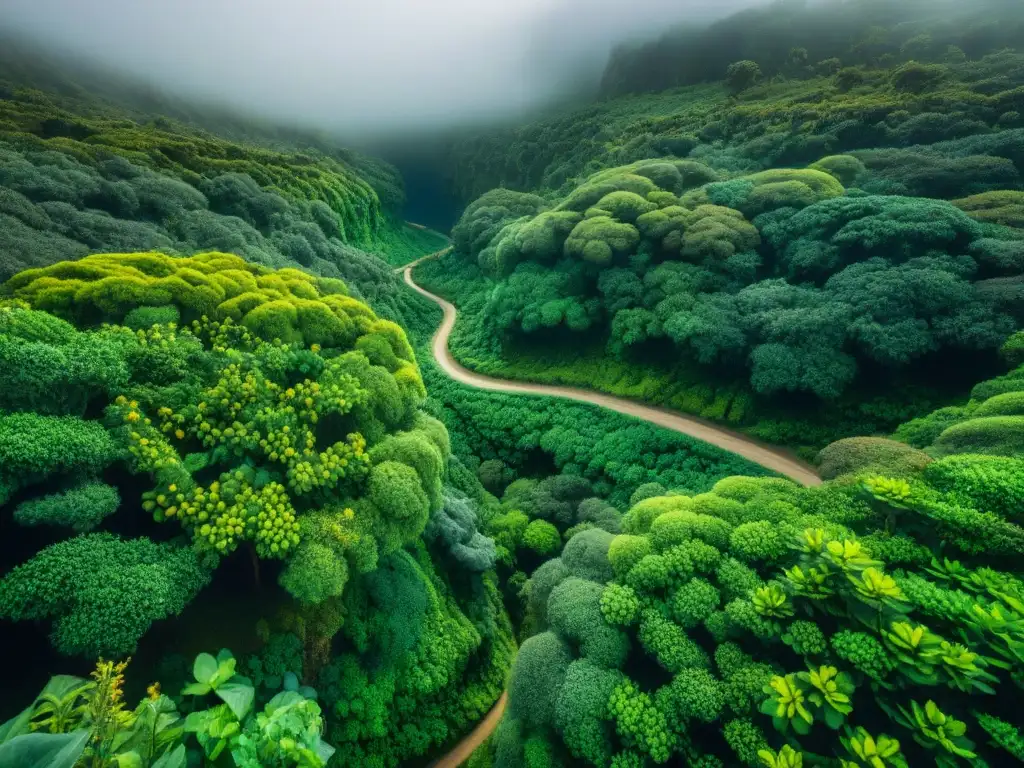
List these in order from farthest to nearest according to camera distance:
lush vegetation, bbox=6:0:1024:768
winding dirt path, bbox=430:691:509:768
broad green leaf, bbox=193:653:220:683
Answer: winding dirt path, bbox=430:691:509:768, lush vegetation, bbox=6:0:1024:768, broad green leaf, bbox=193:653:220:683

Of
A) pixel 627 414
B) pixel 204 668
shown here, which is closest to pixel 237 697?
pixel 204 668

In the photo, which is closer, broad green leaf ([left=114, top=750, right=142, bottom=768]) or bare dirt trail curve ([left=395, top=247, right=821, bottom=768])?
broad green leaf ([left=114, top=750, right=142, bottom=768])

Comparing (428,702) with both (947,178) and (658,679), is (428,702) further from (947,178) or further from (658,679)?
(947,178)

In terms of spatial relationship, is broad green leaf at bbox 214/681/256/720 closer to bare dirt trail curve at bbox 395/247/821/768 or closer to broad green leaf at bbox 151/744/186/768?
broad green leaf at bbox 151/744/186/768

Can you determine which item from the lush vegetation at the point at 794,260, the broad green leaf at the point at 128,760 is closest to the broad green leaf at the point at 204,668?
the broad green leaf at the point at 128,760

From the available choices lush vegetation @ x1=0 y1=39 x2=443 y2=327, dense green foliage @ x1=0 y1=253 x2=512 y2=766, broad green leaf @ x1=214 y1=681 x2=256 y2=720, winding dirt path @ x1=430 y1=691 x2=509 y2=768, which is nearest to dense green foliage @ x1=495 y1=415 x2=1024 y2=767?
Answer: winding dirt path @ x1=430 y1=691 x2=509 y2=768

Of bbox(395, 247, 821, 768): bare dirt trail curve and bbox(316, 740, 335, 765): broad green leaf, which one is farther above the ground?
bbox(316, 740, 335, 765): broad green leaf

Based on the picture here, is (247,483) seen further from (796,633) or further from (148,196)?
(148,196)
